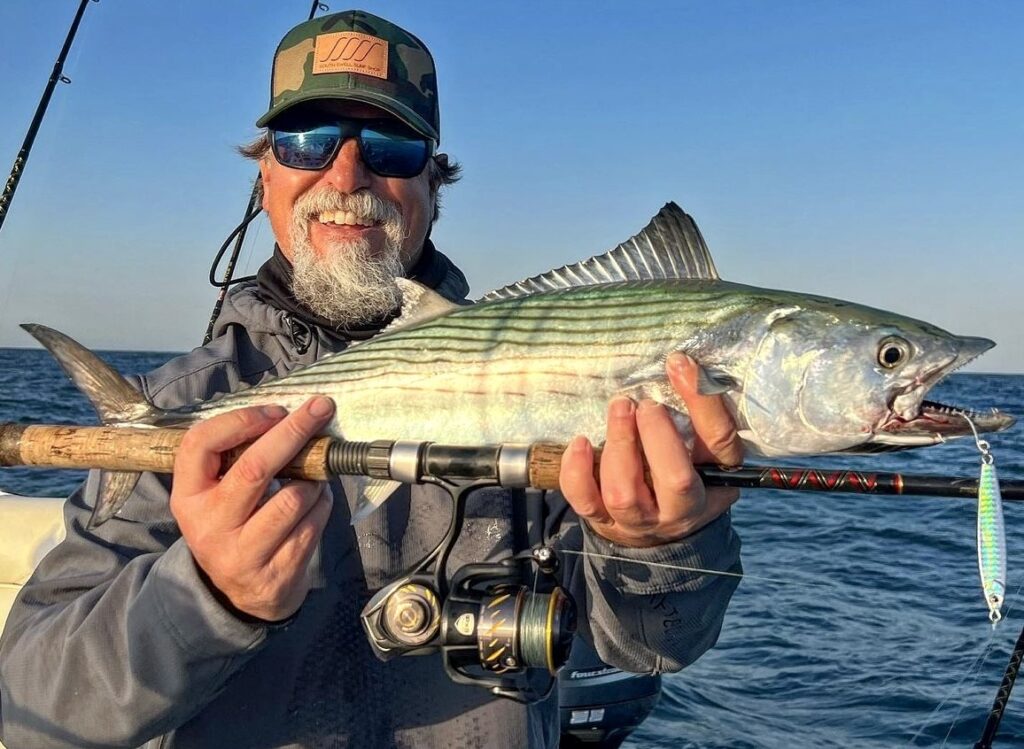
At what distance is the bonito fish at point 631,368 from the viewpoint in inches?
96.5

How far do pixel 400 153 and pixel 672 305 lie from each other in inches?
58.4

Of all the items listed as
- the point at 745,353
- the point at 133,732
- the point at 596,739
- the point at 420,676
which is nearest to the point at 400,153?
the point at 745,353

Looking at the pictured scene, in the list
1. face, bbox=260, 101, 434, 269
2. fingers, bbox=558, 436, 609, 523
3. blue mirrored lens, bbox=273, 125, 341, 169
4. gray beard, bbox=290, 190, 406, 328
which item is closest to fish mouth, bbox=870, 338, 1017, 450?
fingers, bbox=558, 436, 609, 523

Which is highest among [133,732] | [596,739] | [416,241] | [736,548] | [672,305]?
[416,241]

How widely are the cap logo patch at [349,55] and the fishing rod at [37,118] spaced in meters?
3.91

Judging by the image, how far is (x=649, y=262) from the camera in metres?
2.91

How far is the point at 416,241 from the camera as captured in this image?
366 centimetres

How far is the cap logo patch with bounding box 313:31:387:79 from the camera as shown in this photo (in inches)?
139

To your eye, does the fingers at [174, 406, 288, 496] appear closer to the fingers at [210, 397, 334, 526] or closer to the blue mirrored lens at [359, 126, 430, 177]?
the fingers at [210, 397, 334, 526]

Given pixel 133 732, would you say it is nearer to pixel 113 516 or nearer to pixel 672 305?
pixel 113 516

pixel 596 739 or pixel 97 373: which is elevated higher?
pixel 97 373

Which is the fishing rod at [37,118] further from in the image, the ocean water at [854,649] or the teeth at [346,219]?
the ocean water at [854,649]

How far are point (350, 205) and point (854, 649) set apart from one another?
584cm

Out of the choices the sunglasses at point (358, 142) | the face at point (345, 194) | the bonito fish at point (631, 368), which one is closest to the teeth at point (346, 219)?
the face at point (345, 194)
